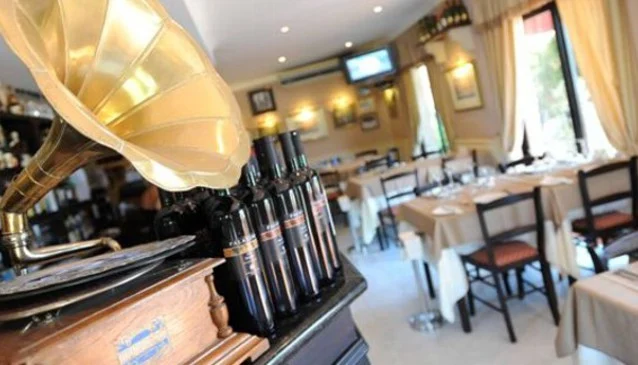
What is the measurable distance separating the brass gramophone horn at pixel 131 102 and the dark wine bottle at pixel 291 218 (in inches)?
3.7

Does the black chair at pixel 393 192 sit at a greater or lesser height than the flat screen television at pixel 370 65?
lesser

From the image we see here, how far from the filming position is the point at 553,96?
4949mm

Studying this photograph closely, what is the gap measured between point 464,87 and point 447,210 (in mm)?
3786

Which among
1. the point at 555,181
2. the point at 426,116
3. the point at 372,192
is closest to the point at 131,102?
the point at 555,181

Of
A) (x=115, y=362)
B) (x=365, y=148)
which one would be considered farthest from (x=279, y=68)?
(x=115, y=362)

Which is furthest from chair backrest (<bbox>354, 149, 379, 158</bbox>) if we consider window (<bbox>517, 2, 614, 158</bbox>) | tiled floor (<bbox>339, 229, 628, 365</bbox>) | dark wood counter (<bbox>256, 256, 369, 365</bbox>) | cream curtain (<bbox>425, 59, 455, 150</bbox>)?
dark wood counter (<bbox>256, 256, 369, 365</bbox>)

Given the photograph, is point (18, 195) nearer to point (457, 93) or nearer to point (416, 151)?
point (457, 93)

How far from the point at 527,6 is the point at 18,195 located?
15.4 ft

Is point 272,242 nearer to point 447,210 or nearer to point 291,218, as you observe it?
point 291,218

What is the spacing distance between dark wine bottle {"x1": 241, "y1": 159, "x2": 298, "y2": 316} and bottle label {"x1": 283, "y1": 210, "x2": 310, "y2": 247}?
0.09 feet

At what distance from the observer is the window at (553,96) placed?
4.52 m

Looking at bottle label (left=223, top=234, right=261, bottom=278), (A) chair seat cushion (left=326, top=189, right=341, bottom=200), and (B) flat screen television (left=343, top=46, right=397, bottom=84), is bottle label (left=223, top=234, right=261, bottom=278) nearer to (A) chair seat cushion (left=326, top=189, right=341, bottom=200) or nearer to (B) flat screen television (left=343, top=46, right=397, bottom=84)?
(A) chair seat cushion (left=326, top=189, right=341, bottom=200)

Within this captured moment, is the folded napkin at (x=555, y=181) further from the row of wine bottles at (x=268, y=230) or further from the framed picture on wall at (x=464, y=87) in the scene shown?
the framed picture on wall at (x=464, y=87)

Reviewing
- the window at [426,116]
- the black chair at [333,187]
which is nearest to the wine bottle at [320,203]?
the black chair at [333,187]
